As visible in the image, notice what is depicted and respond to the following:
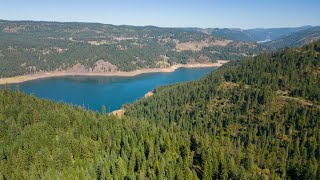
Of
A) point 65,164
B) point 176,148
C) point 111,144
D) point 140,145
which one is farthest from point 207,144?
point 65,164

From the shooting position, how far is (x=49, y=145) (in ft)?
449

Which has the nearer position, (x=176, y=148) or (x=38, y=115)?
(x=176, y=148)

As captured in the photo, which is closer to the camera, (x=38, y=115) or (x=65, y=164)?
(x=65, y=164)

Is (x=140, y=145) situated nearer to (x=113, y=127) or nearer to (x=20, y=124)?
(x=113, y=127)

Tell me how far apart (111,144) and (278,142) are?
82.7 m

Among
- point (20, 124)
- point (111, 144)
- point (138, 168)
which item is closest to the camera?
point (138, 168)

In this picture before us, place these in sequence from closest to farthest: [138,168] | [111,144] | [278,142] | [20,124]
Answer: [138,168], [111,144], [20,124], [278,142]

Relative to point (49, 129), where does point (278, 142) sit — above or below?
below

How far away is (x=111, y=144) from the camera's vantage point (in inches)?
5842

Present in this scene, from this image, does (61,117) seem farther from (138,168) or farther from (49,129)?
(138,168)

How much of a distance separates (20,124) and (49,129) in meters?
20.5

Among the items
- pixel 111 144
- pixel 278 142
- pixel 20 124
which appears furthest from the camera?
pixel 278 142

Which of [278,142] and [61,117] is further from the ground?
[61,117]

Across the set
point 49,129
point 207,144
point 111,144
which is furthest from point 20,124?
point 207,144
